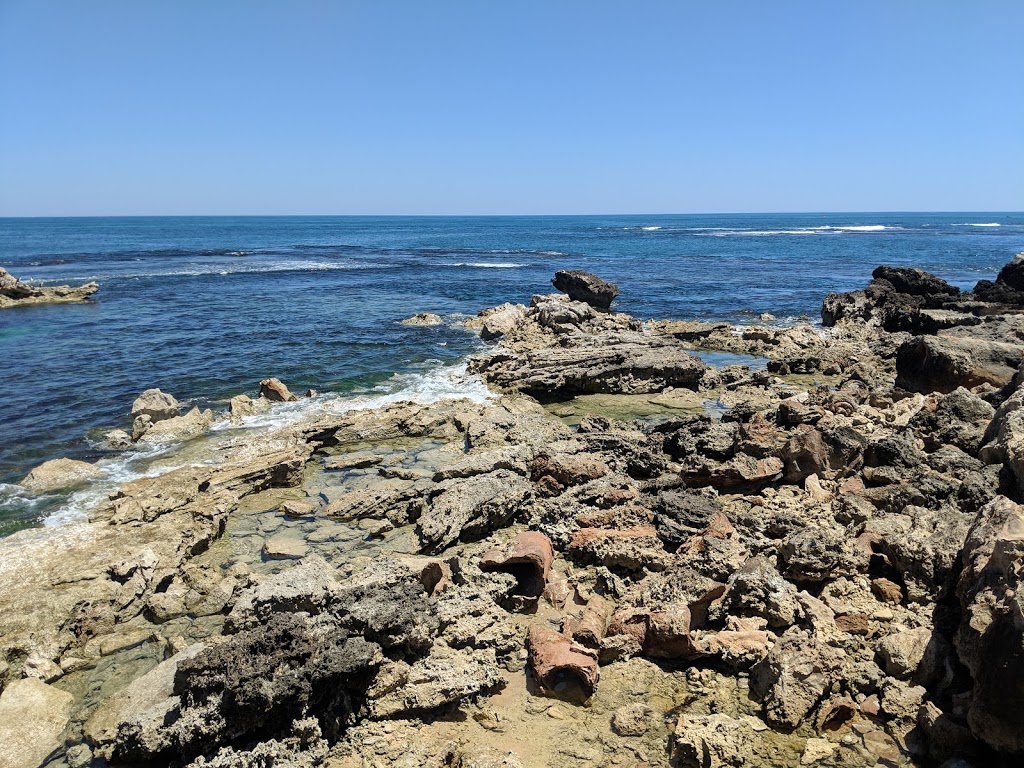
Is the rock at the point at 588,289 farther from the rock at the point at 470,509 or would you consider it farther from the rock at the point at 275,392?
the rock at the point at 470,509

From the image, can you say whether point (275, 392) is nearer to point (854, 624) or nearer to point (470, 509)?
point (470, 509)

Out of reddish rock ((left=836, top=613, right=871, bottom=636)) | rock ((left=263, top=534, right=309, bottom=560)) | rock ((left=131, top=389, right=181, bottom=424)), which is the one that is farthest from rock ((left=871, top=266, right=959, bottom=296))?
rock ((left=131, top=389, right=181, bottom=424))

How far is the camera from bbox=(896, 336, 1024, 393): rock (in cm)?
1427

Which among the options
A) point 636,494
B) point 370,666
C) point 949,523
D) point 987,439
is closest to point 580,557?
point 636,494

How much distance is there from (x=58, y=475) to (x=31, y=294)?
111 feet

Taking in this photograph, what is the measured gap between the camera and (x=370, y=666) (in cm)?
570

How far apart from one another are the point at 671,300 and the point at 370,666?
3456 cm

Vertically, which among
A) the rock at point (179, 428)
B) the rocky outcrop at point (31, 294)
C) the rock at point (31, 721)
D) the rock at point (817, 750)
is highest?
the rocky outcrop at point (31, 294)

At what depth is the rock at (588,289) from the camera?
109 feet

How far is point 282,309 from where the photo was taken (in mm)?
34094

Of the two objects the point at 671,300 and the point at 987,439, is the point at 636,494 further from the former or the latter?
the point at 671,300

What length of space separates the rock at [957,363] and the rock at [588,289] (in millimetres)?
18790

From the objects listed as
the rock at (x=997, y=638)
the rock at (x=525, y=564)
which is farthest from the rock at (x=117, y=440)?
the rock at (x=997, y=638)

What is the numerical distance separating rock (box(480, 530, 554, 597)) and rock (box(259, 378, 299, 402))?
438 inches
